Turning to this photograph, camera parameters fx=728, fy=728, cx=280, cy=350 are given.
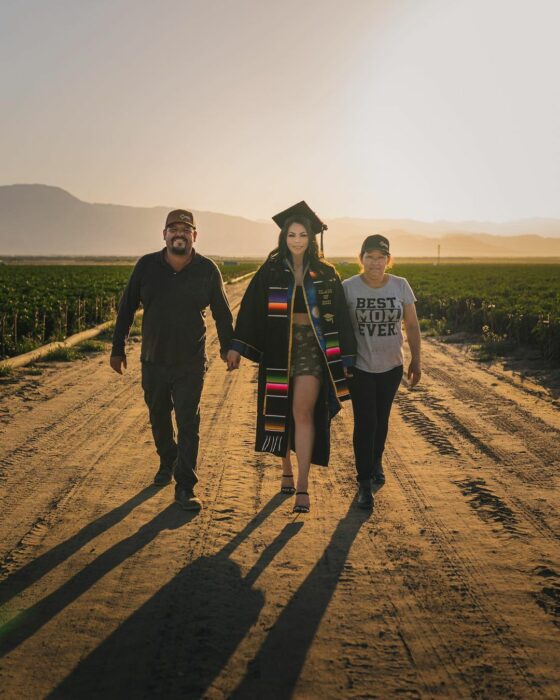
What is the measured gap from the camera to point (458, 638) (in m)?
3.24

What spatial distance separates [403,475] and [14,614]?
3.27 metres

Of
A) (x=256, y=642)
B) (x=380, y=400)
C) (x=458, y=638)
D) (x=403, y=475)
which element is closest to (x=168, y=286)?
(x=380, y=400)

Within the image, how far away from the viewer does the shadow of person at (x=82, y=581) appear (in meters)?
3.28

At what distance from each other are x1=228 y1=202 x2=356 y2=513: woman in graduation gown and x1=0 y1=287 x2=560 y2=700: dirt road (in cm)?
57

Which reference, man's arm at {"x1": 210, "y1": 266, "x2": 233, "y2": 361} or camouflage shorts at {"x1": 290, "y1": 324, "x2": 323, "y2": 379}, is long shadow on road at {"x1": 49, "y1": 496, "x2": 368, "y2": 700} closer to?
camouflage shorts at {"x1": 290, "y1": 324, "x2": 323, "y2": 379}

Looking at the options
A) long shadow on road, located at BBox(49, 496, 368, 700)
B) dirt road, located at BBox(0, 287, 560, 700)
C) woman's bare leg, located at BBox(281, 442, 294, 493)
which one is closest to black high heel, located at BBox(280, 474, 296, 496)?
woman's bare leg, located at BBox(281, 442, 294, 493)

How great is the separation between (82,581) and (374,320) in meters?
2.62

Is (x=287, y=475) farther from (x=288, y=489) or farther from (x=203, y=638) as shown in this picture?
(x=203, y=638)

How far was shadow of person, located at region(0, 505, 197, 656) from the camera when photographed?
328cm

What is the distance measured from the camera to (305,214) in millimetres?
5000

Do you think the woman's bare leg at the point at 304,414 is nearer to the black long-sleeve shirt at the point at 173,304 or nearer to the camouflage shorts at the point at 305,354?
the camouflage shorts at the point at 305,354

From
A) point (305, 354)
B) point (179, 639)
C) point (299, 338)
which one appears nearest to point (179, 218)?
point (299, 338)

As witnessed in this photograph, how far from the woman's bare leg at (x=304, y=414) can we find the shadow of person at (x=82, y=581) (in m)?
0.83

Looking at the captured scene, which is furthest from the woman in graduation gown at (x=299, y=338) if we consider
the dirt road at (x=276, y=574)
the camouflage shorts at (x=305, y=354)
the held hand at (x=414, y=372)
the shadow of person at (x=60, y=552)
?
the shadow of person at (x=60, y=552)
